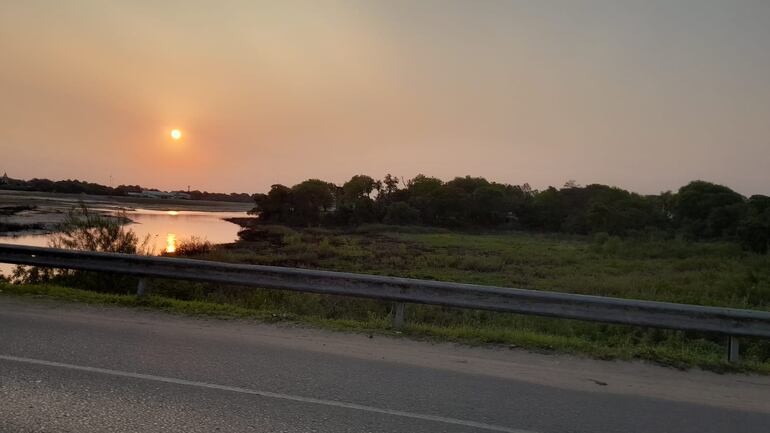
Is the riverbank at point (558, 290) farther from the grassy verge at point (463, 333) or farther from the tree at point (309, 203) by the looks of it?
the tree at point (309, 203)

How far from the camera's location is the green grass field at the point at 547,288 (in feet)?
26.4

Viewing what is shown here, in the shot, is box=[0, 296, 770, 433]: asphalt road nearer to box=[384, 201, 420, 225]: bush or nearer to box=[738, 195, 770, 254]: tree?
box=[738, 195, 770, 254]: tree

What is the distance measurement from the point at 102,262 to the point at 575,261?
32547 mm

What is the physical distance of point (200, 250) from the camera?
32.6 metres

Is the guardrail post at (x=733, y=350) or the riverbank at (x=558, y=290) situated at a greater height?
the guardrail post at (x=733, y=350)

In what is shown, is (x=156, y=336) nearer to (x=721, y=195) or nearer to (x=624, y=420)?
(x=624, y=420)

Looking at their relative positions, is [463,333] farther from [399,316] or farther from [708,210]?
[708,210]

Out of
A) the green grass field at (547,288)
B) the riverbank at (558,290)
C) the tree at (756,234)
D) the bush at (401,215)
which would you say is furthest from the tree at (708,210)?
the bush at (401,215)

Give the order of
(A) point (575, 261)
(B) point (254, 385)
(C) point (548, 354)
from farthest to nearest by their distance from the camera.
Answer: (A) point (575, 261), (C) point (548, 354), (B) point (254, 385)

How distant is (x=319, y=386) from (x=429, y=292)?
309 cm

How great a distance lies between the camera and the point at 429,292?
8.13m

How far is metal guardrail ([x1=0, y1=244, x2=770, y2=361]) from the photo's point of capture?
23.6 ft

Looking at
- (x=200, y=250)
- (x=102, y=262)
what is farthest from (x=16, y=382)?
(x=200, y=250)

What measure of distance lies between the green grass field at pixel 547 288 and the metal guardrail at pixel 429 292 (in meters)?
0.46
